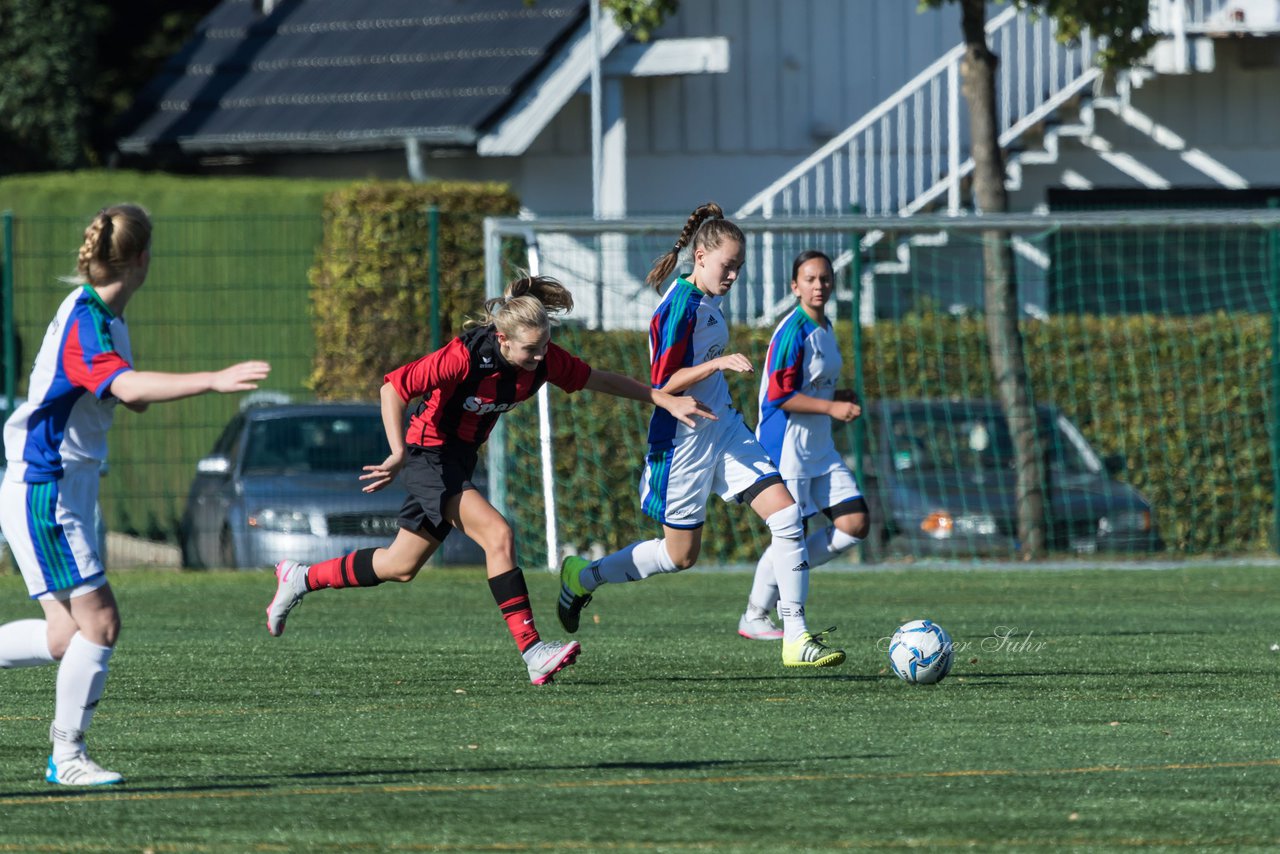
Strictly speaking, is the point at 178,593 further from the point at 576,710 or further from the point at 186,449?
the point at 576,710

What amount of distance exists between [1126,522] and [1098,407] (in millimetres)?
1001

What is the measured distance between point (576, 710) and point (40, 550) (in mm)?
2401

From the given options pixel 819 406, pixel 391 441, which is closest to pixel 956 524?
pixel 819 406

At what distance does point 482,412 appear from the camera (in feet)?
28.0

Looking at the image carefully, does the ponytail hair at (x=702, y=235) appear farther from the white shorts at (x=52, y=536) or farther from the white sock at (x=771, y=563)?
the white shorts at (x=52, y=536)

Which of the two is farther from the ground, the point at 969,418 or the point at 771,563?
the point at 969,418

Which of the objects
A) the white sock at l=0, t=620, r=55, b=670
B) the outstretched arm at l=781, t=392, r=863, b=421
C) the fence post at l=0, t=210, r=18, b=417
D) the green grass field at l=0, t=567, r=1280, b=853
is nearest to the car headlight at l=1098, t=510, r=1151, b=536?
the green grass field at l=0, t=567, r=1280, b=853

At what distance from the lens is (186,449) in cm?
1535

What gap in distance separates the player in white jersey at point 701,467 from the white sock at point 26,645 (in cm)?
328

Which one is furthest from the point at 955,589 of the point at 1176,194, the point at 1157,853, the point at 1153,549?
the point at 1176,194

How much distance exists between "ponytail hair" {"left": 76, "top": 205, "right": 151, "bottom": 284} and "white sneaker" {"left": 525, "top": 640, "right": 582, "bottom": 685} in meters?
2.78

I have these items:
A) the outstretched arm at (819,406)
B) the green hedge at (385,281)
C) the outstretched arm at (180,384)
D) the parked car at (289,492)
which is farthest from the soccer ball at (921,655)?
the green hedge at (385,281)

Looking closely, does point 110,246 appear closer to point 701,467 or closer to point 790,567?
point 701,467

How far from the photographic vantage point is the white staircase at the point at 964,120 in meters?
20.1
